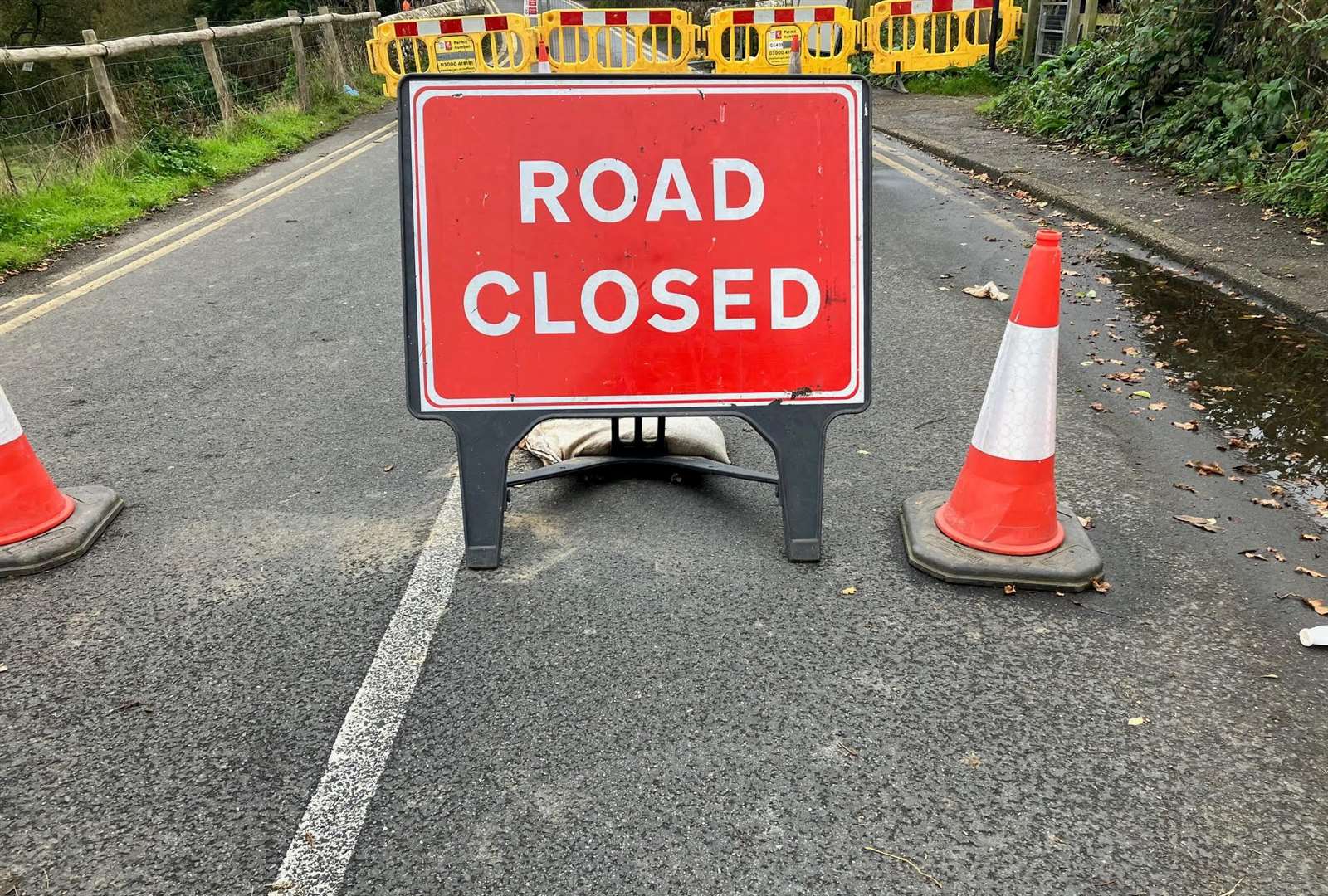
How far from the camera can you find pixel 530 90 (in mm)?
3094

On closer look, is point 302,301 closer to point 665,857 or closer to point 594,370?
→ point 594,370

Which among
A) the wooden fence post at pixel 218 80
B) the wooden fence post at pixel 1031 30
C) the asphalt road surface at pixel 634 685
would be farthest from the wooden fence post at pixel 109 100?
the wooden fence post at pixel 1031 30

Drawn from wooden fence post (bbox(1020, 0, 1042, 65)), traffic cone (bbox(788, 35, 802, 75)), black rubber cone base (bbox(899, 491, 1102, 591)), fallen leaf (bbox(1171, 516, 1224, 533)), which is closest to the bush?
wooden fence post (bbox(1020, 0, 1042, 65))

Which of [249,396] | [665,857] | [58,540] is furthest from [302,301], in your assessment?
[665,857]

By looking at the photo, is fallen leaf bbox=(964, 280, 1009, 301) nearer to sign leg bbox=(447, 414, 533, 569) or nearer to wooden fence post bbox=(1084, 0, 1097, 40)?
sign leg bbox=(447, 414, 533, 569)

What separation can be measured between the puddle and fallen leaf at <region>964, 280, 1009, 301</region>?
27.1 inches

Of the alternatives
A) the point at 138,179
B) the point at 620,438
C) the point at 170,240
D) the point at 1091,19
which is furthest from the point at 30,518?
the point at 1091,19

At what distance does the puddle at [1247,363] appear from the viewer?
412 cm

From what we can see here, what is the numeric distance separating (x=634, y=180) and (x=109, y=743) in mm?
2105

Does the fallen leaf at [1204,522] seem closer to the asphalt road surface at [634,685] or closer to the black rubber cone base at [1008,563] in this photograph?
the asphalt road surface at [634,685]

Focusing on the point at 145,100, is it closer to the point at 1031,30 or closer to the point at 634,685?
the point at 1031,30

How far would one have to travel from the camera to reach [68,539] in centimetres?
341

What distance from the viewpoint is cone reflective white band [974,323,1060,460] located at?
313 cm

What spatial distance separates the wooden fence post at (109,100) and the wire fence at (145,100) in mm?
30
